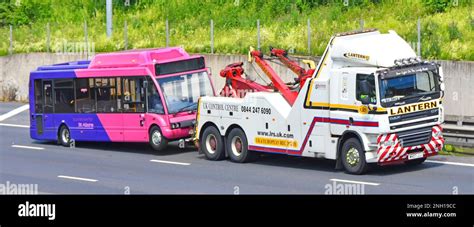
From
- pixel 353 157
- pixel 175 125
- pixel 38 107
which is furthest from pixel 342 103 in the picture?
pixel 38 107

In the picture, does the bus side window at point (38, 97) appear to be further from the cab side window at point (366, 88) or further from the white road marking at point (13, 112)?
the cab side window at point (366, 88)

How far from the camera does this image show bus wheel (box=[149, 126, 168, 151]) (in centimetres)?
2827

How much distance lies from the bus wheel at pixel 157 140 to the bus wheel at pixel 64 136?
384 cm

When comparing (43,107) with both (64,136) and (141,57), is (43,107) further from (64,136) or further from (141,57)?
(141,57)

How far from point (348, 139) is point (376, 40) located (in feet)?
7.33

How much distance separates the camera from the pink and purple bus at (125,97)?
28500mm

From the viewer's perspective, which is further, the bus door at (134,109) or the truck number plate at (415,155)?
the bus door at (134,109)

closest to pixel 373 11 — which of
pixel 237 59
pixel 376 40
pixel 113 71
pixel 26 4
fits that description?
pixel 237 59

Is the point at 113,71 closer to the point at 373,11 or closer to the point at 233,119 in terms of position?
the point at 233,119

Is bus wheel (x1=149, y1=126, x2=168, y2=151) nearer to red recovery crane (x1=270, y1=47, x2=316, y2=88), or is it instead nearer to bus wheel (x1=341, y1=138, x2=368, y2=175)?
red recovery crane (x1=270, y1=47, x2=316, y2=88)

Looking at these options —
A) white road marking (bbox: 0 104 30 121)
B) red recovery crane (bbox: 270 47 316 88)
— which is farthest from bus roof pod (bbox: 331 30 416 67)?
white road marking (bbox: 0 104 30 121)

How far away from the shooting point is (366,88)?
74.1 ft

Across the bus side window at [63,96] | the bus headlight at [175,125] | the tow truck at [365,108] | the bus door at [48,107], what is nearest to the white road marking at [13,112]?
the bus door at [48,107]

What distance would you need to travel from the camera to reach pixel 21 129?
1442 inches
